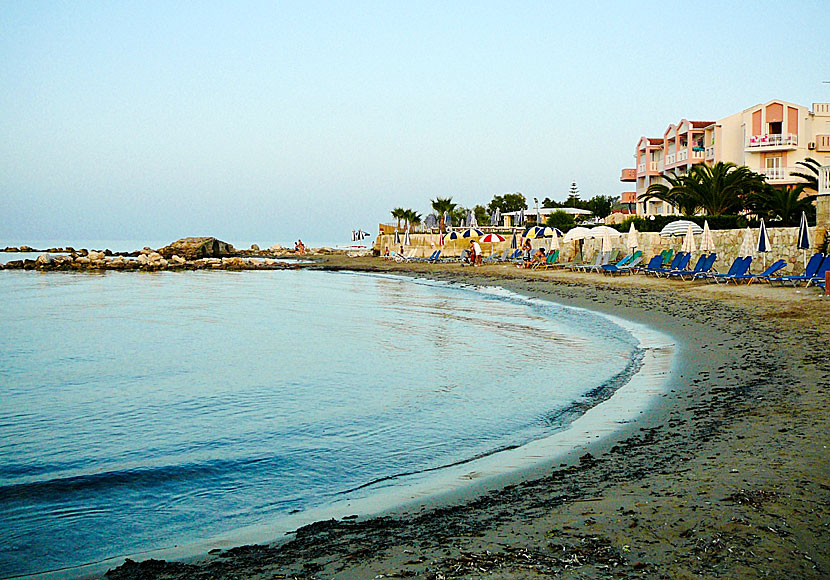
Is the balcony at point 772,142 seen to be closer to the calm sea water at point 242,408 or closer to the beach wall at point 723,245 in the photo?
the beach wall at point 723,245

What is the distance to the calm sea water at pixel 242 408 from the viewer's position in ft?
16.9

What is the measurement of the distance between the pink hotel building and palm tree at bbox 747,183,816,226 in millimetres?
10250

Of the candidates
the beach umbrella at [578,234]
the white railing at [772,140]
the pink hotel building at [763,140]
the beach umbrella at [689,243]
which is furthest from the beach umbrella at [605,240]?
the white railing at [772,140]

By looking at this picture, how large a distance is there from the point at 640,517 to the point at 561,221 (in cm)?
4314

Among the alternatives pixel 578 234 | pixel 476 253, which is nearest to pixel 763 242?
pixel 578 234

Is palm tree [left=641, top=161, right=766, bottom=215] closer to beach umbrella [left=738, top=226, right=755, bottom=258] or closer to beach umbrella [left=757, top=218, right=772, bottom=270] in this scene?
beach umbrella [left=738, top=226, right=755, bottom=258]

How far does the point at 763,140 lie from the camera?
46125 millimetres

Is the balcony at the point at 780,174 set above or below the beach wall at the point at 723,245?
above

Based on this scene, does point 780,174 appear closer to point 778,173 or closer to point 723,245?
point 778,173

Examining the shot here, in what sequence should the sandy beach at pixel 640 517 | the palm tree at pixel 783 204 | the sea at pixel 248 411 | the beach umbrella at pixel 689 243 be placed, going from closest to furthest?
the sandy beach at pixel 640 517, the sea at pixel 248 411, the beach umbrella at pixel 689 243, the palm tree at pixel 783 204

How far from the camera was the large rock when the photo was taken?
217 ft

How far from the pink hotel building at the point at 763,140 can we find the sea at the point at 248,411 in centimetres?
3428

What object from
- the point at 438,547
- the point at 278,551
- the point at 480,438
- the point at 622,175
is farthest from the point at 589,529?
the point at 622,175

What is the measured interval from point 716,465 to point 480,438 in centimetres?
267
